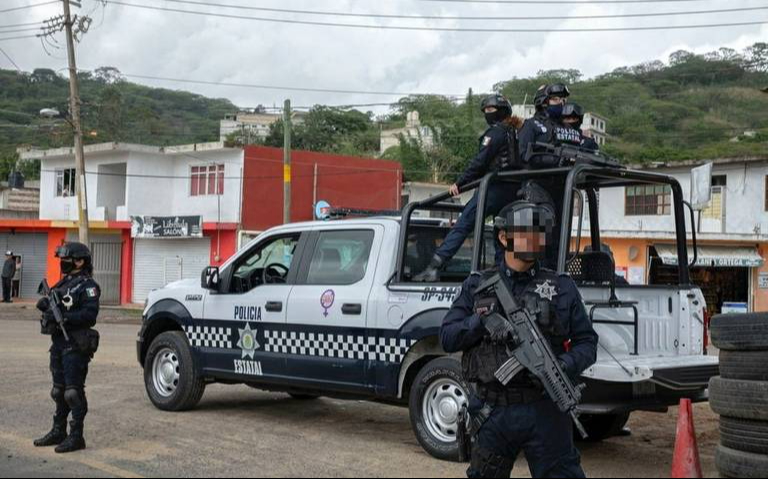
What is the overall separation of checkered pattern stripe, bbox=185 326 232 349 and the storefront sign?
2454 cm

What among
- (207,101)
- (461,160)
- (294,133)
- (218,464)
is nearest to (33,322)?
(218,464)

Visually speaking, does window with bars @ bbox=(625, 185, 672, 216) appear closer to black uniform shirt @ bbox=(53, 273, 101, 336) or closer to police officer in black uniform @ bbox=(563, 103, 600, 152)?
police officer in black uniform @ bbox=(563, 103, 600, 152)

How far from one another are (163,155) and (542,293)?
33.4 metres

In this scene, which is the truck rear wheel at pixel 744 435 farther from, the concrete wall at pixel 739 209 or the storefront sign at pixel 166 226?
the storefront sign at pixel 166 226

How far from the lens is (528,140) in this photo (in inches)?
264

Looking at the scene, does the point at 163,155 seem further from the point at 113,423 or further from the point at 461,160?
the point at 113,423

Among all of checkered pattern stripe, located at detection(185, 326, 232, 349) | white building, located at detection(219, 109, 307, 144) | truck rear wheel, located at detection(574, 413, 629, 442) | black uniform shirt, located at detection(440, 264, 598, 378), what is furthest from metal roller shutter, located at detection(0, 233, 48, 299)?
black uniform shirt, located at detection(440, 264, 598, 378)

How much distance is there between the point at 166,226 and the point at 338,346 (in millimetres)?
27584

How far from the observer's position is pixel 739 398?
5.60 m

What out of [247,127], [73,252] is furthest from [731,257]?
[247,127]

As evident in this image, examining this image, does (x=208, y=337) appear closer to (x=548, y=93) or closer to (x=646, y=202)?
(x=548, y=93)

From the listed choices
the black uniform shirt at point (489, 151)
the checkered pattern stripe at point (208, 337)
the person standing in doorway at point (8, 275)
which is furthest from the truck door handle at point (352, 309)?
the person standing in doorway at point (8, 275)

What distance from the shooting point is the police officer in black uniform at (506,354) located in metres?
3.88

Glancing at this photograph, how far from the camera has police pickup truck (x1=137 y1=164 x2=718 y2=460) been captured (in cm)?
623
